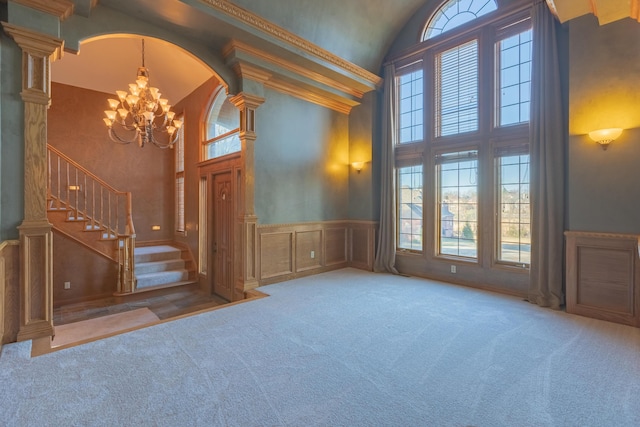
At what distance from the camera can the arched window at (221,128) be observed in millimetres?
5531

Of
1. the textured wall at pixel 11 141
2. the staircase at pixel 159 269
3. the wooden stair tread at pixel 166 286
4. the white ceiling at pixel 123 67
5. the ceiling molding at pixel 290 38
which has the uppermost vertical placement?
the white ceiling at pixel 123 67

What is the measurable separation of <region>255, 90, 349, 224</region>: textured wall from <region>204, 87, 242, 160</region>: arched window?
745mm

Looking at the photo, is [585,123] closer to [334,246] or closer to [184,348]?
[334,246]

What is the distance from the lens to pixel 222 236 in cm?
558

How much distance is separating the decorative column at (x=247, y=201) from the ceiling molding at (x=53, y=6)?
1988 millimetres

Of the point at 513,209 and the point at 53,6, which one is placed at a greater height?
the point at 53,6

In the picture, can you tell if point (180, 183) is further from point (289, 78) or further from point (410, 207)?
point (410, 207)

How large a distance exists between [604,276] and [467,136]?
8.15 ft

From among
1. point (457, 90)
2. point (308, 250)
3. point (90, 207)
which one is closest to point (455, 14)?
point (457, 90)

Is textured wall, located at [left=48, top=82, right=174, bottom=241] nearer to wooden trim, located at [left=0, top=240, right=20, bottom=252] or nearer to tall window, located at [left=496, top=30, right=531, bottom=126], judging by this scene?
wooden trim, located at [left=0, top=240, right=20, bottom=252]

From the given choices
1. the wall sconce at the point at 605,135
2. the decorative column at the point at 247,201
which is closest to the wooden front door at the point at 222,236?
the decorative column at the point at 247,201

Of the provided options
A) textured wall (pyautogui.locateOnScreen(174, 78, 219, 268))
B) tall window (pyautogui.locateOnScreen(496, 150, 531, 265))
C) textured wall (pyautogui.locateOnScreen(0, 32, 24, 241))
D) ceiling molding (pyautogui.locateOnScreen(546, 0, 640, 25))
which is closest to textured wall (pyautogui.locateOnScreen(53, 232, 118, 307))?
textured wall (pyautogui.locateOnScreen(174, 78, 219, 268))

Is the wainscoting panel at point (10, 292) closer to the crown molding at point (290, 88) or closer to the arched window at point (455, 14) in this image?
the crown molding at point (290, 88)

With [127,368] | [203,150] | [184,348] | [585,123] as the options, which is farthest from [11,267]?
[585,123]
